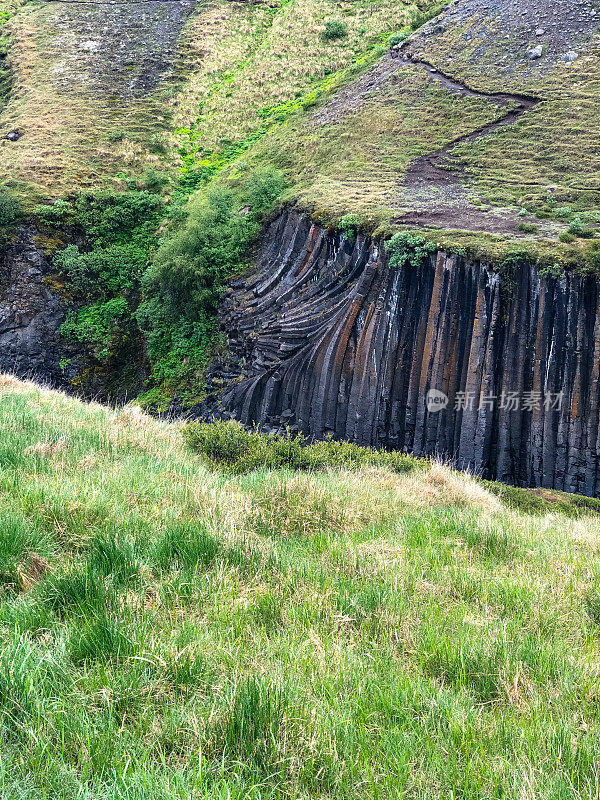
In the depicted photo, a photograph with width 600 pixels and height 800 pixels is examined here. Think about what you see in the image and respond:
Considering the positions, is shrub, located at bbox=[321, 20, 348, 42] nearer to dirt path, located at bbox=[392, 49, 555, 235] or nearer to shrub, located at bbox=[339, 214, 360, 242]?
dirt path, located at bbox=[392, 49, 555, 235]

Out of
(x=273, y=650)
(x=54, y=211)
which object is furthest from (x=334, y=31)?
(x=273, y=650)

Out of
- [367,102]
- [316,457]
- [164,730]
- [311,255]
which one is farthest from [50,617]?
[367,102]

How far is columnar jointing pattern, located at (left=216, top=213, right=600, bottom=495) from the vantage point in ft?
42.3

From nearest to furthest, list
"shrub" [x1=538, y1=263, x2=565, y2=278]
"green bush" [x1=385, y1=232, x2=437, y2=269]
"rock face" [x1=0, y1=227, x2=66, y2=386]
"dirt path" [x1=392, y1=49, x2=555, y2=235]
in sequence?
"shrub" [x1=538, y1=263, x2=565, y2=278] < "green bush" [x1=385, y1=232, x2=437, y2=269] < "dirt path" [x1=392, y1=49, x2=555, y2=235] < "rock face" [x1=0, y1=227, x2=66, y2=386]

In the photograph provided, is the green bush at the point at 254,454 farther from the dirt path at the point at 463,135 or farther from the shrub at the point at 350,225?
the dirt path at the point at 463,135

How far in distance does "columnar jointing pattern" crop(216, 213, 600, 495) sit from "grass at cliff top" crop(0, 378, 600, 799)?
29.1 feet

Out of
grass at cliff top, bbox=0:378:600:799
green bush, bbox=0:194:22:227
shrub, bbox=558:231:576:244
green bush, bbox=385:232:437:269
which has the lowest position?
grass at cliff top, bbox=0:378:600:799

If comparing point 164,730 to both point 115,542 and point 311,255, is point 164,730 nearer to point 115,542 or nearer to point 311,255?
point 115,542

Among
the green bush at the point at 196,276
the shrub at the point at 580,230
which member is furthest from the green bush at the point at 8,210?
the shrub at the point at 580,230

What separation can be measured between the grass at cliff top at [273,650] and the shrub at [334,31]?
38350 millimetres

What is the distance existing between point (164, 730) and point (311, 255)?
16619 mm

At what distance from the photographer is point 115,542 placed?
3314 mm

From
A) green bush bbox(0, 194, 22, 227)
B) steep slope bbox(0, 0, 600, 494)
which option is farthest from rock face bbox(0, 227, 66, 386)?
green bush bbox(0, 194, 22, 227)

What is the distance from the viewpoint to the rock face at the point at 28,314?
861 inches
